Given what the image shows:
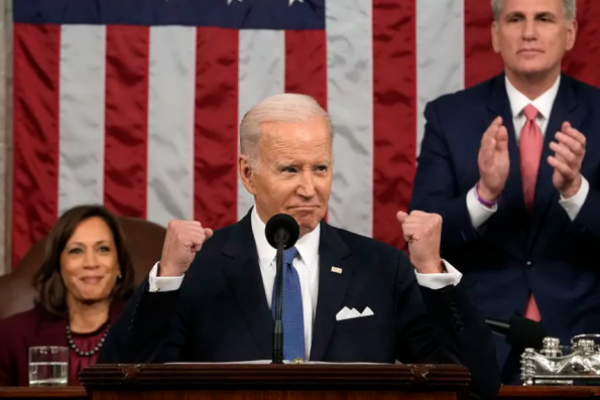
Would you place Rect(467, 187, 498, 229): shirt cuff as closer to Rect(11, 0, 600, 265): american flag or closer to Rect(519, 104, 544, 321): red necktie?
Rect(519, 104, 544, 321): red necktie

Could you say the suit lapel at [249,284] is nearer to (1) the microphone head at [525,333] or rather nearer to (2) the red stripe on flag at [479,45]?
(1) the microphone head at [525,333]

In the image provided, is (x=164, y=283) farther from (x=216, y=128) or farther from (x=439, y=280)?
(x=216, y=128)

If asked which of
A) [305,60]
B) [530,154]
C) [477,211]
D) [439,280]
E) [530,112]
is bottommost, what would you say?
[439,280]

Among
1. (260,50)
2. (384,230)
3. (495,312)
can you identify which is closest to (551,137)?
(495,312)

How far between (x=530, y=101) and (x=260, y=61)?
1342mm

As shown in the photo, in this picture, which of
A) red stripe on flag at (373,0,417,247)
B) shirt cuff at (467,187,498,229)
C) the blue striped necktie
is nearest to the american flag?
red stripe on flag at (373,0,417,247)

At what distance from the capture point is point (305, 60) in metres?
5.54

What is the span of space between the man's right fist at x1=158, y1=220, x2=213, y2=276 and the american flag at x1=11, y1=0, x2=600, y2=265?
229 centimetres

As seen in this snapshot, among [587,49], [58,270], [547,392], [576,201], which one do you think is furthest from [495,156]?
[58,270]

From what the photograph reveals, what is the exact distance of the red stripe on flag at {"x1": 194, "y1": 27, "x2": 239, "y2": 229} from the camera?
551 centimetres

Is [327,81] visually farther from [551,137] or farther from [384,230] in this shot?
[551,137]

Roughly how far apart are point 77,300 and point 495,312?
171 cm

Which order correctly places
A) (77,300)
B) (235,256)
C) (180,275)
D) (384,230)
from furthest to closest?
1. (384,230)
2. (77,300)
3. (235,256)
4. (180,275)

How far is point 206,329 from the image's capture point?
336cm
